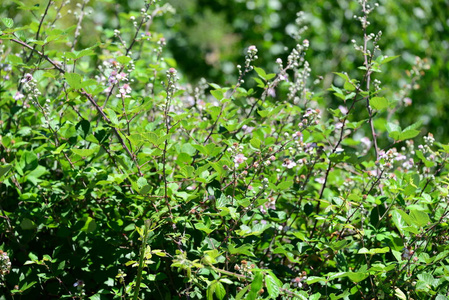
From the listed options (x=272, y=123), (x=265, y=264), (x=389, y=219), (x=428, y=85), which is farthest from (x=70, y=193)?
(x=428, y=85)

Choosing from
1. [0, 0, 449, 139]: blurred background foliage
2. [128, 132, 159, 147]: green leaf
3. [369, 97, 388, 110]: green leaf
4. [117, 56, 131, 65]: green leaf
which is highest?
[0, 0, 449, 139]: blurred background foliage

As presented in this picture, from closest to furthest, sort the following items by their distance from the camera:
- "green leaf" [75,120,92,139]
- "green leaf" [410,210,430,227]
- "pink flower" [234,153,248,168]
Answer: "green leaf" [410,210,430,227], "pink flower" [234,153,248,168], "green leaf" [75,120,92,139]

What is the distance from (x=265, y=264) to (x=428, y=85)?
4.32m

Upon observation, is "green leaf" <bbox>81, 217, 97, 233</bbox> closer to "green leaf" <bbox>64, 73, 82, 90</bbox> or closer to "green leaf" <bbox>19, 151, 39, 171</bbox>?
"green leaf" <bbox>19, 151, 39, 171</bbox>

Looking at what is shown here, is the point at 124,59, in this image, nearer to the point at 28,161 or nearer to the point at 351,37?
the point at 28,161

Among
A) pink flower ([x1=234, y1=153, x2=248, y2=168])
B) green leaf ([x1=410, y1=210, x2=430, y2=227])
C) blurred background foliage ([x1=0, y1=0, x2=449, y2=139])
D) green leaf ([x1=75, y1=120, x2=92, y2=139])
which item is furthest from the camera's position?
blurred background foliage ([x1=0, y1=0, x2=449, y2=139])

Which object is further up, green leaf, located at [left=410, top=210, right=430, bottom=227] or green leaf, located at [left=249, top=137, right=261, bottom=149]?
green leaf, located at [left=249, top=137, right=261, bottom=149]

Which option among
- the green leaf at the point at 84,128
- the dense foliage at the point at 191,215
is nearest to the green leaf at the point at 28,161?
Result: the dense foliage at the point at 191,215

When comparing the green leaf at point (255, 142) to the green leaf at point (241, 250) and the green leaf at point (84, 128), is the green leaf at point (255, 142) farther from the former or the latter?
the green leaf at point (84, 128)

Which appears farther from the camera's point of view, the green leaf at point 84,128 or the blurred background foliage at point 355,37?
the blurred background foliage at point 355,37

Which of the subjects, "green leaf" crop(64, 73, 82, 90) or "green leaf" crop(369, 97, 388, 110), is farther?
"green leaf" crop(369, 97, 388, 110)

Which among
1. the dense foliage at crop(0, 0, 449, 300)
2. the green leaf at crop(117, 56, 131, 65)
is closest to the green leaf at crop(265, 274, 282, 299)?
the dense foliage at crop(0, 0, 449, 300)

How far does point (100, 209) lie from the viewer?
1594 millimetres

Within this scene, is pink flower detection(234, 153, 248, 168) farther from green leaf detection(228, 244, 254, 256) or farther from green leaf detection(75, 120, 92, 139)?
green leaf detection(75, 120, 92, 139)
